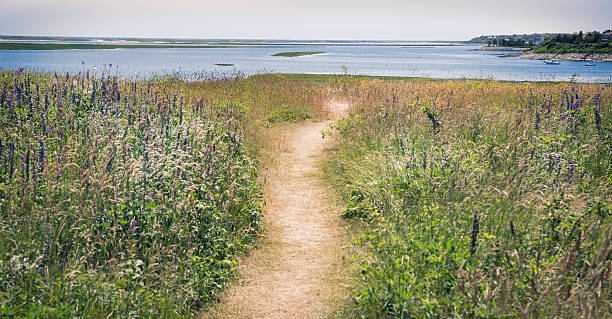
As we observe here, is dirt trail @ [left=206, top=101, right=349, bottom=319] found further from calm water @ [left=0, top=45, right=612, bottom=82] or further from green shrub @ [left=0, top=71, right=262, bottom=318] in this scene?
calm water @ [left=0, top=45, right=612, bottom=82]

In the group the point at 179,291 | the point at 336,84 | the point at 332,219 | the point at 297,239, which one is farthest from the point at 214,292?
the point at 336,84

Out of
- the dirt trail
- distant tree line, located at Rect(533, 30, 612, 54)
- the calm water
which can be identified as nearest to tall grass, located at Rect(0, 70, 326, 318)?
the dirt trail

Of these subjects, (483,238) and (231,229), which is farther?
(231,229)

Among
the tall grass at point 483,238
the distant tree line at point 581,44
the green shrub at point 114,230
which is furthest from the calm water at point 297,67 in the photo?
the distant tree line at point 581,44

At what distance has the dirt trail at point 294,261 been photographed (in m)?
5.05

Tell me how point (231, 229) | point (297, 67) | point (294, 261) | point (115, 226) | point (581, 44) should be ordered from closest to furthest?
point (115, 226) → point (294, 261) → point (231, 229) → point (297, 67) → point (581, 44)

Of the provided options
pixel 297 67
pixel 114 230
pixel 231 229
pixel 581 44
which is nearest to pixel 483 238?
pixel 231 229

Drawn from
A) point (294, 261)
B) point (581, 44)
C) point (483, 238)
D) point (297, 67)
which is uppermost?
point (581, 44)

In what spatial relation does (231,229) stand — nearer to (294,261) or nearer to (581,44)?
(294,261)

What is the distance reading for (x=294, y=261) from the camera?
6207 mm

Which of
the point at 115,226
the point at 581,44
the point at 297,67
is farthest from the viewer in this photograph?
the point at 581,44

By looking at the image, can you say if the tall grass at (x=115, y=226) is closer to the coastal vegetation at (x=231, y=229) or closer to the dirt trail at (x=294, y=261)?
the coastal vegetation at (x=231, y=229)

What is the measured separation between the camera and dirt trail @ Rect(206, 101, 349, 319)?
16.6 feet

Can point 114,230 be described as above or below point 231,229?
above
